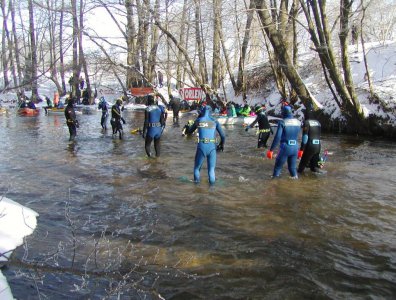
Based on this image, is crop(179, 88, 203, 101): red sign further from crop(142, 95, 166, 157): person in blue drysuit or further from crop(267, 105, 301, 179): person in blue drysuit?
crop(267, 105, 301, 179): person in blue drysuit

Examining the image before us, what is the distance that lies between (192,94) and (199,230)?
29372 mm

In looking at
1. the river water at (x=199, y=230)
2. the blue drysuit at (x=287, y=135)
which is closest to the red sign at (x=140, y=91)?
the river water at (x=199, y=230)

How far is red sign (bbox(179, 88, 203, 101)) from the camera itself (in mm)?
34431

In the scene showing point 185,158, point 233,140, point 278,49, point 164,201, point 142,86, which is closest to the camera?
point 164,201

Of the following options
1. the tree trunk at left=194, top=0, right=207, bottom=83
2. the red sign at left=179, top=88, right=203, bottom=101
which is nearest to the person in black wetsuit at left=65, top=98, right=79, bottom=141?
the tree trunk at left=194, top=0, right=207, bottom=83

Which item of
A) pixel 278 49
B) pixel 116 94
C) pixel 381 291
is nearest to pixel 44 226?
pixel 381 291

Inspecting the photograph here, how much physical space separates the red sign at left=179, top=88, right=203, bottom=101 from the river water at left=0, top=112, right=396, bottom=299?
73.6ft

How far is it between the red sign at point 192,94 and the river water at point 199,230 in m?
22.4

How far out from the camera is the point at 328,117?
2072 cm

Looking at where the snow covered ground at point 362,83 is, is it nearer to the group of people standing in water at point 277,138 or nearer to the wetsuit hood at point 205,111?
the group of people standing in water at point 277,138

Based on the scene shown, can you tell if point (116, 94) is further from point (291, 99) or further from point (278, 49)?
point (278, 49)

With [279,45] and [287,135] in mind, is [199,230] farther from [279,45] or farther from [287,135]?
[279,45]

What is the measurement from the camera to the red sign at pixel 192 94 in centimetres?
3443

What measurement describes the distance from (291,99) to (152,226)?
2024 centimetres
